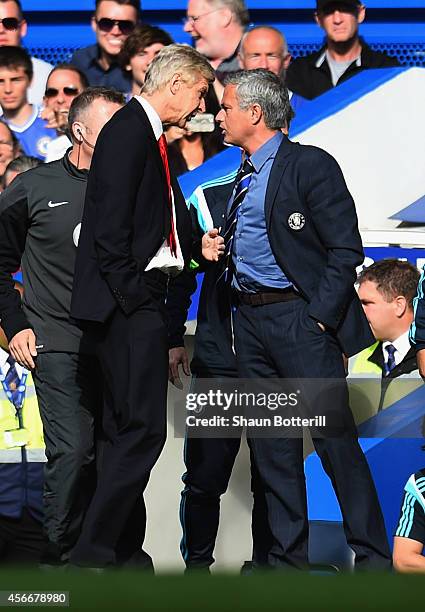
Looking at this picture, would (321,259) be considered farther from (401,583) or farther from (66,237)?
(401,583)

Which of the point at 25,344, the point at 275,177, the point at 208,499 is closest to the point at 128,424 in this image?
the point at 25,344

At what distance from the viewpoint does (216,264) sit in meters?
4.43

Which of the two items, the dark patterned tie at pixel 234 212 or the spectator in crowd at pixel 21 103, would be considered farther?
the spectator in crowd at pixel 21 103

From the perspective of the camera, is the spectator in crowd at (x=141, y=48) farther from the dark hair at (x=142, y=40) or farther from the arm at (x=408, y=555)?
the arm at (x=408, y=555)

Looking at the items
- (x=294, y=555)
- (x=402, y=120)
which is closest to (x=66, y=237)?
(x=294, y=555)

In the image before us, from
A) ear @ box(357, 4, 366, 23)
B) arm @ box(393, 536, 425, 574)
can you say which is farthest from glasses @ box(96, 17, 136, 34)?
arm @ box(393, 536, 425, 574)

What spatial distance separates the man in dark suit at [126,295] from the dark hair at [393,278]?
1.21 metres

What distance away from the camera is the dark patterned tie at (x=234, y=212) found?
423cm

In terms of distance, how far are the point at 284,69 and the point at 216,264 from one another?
2353 millimetres

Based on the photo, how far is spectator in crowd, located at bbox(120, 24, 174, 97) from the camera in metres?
6.49

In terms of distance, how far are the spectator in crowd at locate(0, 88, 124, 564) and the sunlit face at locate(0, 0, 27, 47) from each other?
282 centimetres

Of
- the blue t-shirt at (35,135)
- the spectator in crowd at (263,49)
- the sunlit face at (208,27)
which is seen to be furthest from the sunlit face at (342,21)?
the blue t-shirt at (35,135)

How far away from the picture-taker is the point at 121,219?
147 inches

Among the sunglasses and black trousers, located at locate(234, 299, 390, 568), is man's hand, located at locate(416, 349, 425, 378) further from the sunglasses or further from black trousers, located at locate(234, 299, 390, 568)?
the sunglasses
